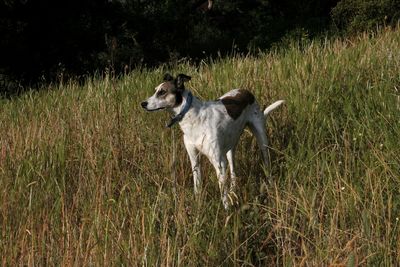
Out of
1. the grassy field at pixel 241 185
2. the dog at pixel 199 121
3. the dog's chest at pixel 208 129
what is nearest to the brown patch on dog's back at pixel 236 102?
the dog at pixel 199 121

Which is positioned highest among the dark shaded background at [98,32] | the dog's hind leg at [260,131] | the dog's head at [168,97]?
the dog's head at [168,97]

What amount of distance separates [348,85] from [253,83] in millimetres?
1186

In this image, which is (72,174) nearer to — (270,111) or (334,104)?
A: (270,111)

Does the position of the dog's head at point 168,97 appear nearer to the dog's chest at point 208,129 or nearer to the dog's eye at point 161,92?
the dog's eye at point 161,92

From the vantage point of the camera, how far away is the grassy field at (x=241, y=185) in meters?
2.73

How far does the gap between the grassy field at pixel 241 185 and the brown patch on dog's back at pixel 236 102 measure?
0.37 meters

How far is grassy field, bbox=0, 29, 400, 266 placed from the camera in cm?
273

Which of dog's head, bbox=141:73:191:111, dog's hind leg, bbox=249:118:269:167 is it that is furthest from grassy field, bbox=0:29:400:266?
dog's head, bbox=141:73:191:111

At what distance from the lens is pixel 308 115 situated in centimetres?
465

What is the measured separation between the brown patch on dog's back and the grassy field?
368 millimetres

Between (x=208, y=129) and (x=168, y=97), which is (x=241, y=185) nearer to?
(x=208, y=129)

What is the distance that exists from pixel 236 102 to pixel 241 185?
83 cm

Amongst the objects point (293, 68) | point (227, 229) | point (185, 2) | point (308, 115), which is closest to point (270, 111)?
point (308, 115)

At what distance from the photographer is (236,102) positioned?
4480 millimetres
